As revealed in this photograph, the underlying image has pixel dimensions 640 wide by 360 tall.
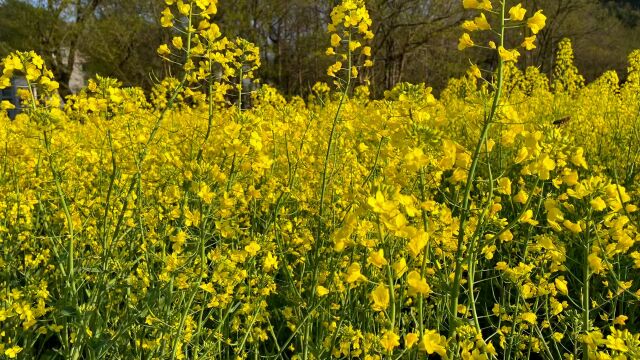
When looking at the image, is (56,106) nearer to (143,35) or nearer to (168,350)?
(168,350)

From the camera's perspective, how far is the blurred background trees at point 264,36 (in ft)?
52.4

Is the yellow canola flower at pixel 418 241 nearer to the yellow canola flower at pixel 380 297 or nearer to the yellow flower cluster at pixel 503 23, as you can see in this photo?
the yellow canola flower at pixel 380 297

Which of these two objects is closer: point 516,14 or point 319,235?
point 516,14

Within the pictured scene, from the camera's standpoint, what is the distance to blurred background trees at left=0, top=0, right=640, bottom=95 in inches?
629

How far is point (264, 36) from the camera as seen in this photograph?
18.2m

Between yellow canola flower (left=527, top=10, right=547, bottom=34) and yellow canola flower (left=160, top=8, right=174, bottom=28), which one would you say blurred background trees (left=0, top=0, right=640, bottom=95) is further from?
yellow canola flower (left=527, top=10, right=547, bottom=34)

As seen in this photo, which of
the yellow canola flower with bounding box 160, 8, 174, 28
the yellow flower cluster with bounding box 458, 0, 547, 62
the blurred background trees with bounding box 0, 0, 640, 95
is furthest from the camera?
the blurred background trees with bounding box 0, 0, 640, 95

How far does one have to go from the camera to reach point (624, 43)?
2619 centimetres

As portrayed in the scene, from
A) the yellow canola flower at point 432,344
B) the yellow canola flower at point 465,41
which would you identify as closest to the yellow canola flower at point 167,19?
the yellow canola flower at point 465,41

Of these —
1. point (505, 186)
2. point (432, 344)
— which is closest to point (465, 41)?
point (505, 186)

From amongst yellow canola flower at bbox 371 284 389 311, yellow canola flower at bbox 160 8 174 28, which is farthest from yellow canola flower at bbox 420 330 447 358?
yellow canola flower at bbox 160 8 174 28

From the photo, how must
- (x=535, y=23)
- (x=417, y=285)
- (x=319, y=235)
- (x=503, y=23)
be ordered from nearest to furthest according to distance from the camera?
(x=417, y=285) < (x=503, y=23) < (x=535, y=23) < (x=319, y=235)

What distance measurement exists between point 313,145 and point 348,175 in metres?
1.07

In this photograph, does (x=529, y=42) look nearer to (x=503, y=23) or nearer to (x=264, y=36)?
(x=503, y=23)
